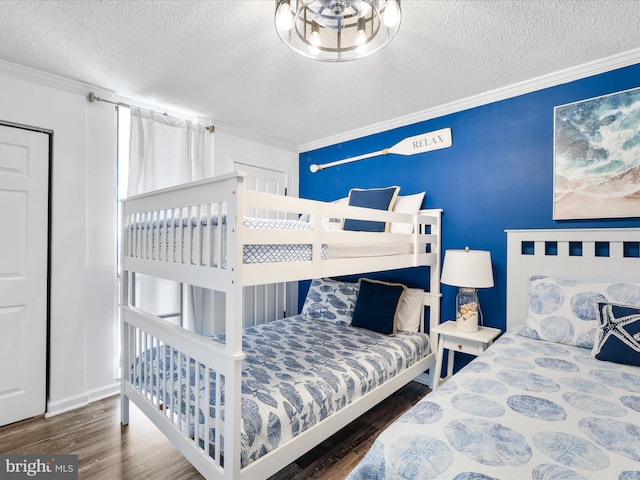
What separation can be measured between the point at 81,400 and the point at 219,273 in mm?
1945

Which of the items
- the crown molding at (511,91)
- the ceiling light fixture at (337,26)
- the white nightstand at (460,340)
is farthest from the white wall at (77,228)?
the white nightstand at (460,340)

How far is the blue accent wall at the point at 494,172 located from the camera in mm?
2172

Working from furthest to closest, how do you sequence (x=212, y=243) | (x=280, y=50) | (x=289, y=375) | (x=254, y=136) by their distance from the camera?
(x=254, y=136), (x=280, y=50), (x=289, y=375), (x=212, y=243)

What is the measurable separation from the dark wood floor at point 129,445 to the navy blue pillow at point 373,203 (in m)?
1.36

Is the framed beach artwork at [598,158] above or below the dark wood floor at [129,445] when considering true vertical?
above

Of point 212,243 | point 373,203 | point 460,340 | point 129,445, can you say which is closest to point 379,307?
point 460,340

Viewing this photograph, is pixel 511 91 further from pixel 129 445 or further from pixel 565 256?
pixel 129 445

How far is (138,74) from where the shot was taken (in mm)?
2189

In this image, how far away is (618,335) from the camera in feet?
4.99

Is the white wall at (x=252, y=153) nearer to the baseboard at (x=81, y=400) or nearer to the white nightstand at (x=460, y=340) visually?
the baseboard at (x=81, y=400)

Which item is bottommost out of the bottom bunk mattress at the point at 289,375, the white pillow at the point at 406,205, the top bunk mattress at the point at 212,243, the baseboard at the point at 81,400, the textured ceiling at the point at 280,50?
the baseboard at the point at 81,400

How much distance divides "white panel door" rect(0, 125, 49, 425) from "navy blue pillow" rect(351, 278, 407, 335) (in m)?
2.27

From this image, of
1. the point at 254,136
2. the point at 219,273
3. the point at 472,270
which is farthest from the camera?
the point at 254,136

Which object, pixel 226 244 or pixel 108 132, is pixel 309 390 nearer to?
pixel 226 244
